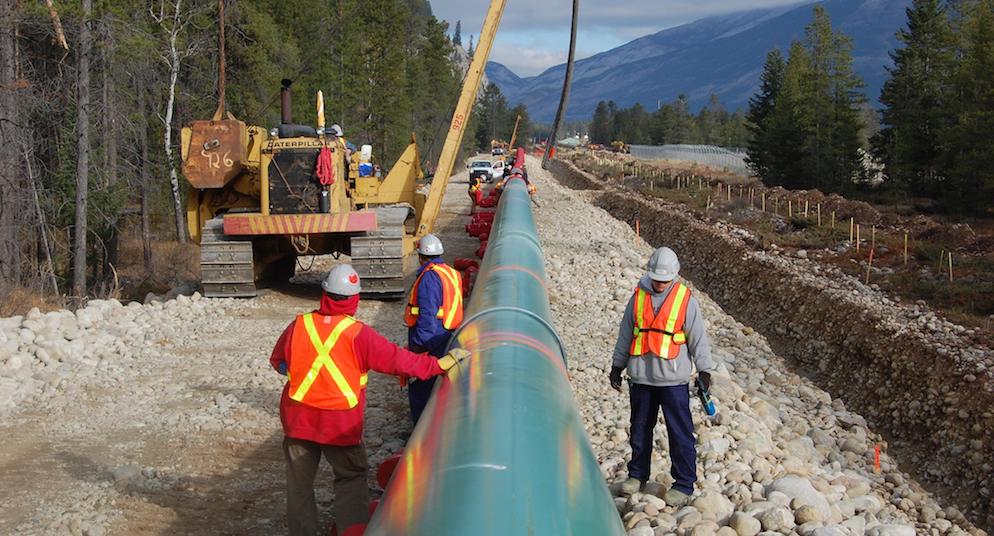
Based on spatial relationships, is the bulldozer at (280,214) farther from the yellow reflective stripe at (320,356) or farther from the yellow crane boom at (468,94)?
the yellow reflective stripe at (320,356)

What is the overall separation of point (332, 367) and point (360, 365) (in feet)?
0.49

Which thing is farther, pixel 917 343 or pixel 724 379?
pixel 917 343

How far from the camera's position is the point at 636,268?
16.5 meters

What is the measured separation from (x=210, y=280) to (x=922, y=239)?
601 inches

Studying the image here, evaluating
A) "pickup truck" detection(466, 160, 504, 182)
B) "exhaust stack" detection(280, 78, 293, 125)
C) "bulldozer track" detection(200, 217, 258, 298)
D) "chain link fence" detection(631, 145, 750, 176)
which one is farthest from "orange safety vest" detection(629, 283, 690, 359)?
"chain link fence" detection(631, 145, 750, 176)

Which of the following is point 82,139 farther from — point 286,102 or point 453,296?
point 453,296

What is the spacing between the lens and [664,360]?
214 inches

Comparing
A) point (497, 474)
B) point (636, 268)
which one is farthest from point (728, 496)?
point (636, 268)

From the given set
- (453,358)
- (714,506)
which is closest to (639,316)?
(714,506)

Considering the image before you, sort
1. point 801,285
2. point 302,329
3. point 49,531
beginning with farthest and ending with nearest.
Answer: point 801,285, point 49,531, point 302,329

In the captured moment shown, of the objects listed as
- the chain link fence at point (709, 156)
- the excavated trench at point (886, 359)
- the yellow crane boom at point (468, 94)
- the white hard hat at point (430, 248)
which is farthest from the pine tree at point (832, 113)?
the white hard hat at point (430, 248)

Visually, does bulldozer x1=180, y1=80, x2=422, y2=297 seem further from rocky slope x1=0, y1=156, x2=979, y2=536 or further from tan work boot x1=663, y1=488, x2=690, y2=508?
tan work boot x1=663, y1=488, x2=690, y2=508

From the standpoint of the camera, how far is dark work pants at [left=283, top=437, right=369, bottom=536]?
4738 millimetres

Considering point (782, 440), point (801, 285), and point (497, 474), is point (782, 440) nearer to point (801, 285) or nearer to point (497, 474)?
point (497, 474)
